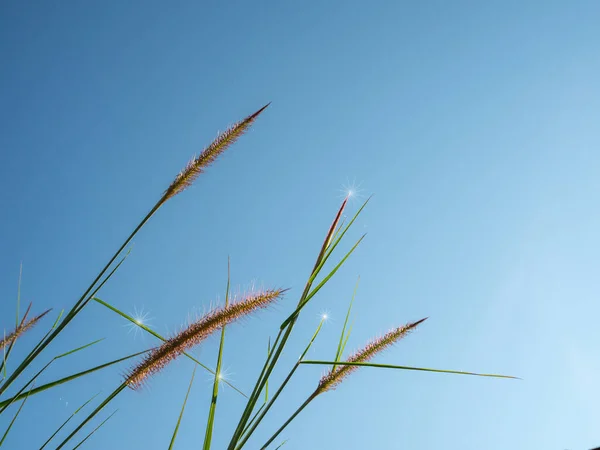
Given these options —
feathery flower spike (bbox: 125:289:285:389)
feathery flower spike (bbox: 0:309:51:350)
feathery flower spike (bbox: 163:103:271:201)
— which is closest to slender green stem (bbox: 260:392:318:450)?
feathery flower spike (bbox: 125:289:285:389)

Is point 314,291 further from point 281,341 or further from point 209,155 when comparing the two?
point 209,155

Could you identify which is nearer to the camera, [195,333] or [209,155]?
[195,333]

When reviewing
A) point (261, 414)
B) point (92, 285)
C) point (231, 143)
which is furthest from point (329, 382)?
point (231, 143)

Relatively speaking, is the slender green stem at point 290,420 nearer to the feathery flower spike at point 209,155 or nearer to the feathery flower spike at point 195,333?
the feathery flower spike at point 195,333

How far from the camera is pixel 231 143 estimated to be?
249 cm

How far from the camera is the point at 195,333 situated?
200 centimetres

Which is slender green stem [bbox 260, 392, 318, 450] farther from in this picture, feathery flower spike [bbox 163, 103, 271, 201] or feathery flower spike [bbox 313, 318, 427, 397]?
feathery flower spike [bbox 163, 103, 271, 201]

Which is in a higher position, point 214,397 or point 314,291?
point 314,291

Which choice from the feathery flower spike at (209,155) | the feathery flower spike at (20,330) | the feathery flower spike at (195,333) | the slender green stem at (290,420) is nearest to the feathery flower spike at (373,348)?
the slender green stem at (290,420)

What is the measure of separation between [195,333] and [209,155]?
3.23 feet

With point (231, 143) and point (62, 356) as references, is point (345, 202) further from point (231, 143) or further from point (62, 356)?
point (62, 356)

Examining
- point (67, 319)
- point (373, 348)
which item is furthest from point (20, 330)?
point (373, 348)

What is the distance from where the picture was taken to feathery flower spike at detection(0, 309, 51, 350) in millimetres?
2535

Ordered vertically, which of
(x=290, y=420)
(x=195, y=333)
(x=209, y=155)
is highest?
(x=209, y=155)
